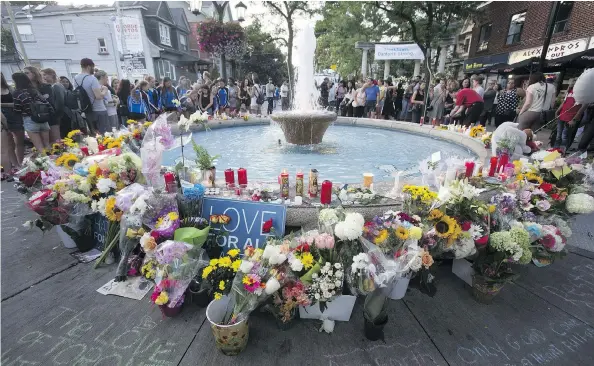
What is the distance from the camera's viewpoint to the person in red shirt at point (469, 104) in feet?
27.9

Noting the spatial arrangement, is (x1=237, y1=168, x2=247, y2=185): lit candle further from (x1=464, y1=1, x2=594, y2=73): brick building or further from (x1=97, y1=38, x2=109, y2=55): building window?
(x1=97, y1=38, x2=109, y2=55): building window

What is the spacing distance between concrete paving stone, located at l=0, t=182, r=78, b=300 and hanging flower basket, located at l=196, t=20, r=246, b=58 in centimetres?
1071

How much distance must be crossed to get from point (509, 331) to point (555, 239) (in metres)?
0.97

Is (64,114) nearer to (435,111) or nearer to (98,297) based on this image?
(98,297)

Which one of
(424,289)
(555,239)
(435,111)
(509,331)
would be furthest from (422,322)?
(435,111)

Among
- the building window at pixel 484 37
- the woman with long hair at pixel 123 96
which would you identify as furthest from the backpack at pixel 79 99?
the building window at pixel 484 37

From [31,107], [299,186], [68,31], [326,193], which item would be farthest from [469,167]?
[68,31]

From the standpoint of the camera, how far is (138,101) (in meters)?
8.17

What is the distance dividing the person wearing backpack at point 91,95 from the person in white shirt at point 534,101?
9.63 meters

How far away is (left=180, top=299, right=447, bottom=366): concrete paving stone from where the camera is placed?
2.14 metres

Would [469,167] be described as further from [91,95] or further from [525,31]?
[525,31]

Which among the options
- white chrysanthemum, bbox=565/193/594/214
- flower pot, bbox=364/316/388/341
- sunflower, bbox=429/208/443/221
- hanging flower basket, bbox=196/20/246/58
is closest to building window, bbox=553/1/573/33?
hanging flower basket, bbox=196/20/246/58

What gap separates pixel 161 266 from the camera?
93.2 inches

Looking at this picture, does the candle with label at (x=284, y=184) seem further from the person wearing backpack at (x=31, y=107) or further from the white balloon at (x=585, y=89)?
the white balloon at (x=585, y=89)
